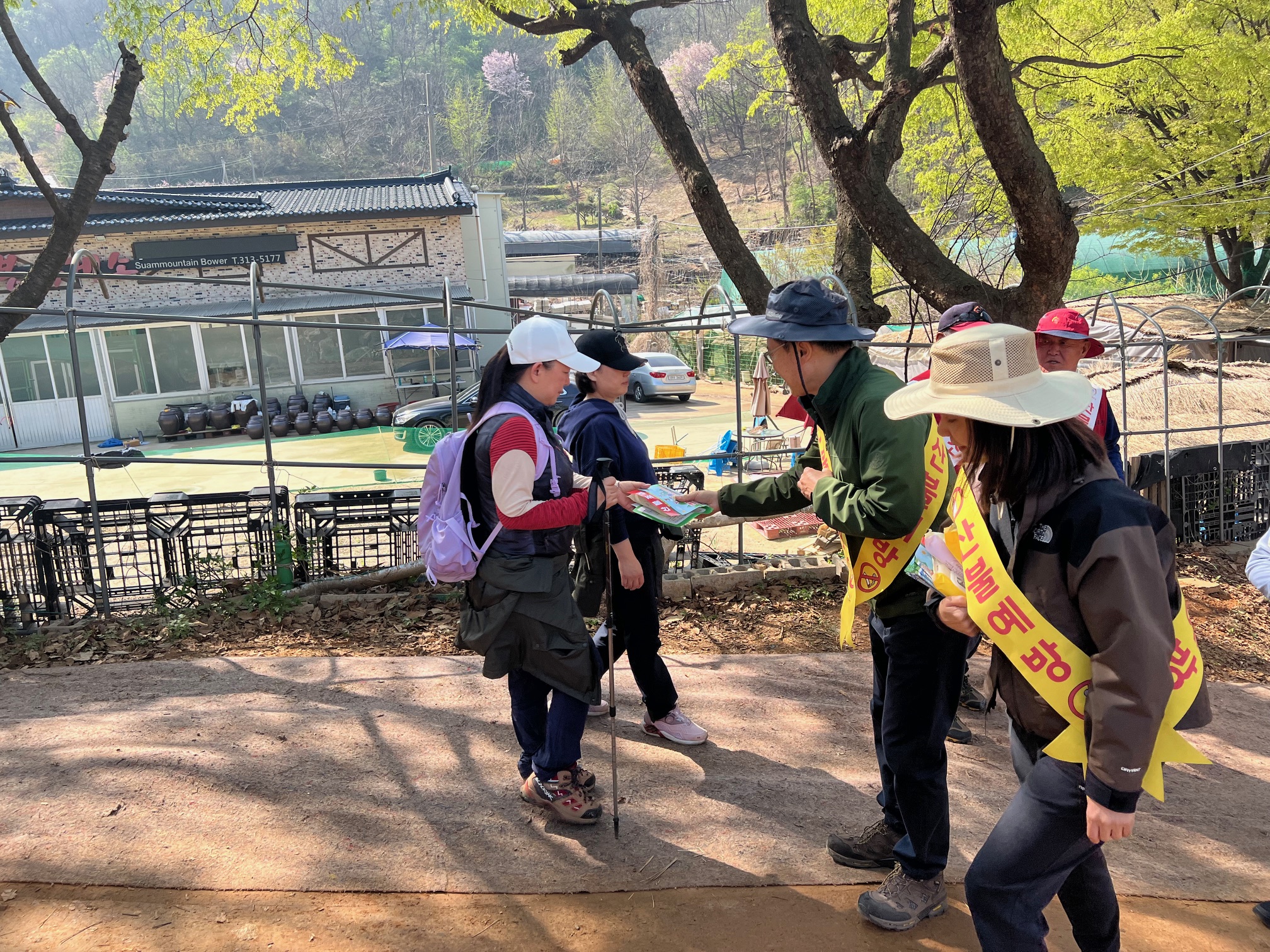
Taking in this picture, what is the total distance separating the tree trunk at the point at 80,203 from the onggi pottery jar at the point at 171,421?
1398 cm

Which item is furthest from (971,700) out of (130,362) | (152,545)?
(130,362)

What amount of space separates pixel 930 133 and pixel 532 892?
63.1ft

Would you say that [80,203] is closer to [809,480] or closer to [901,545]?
[809,480]

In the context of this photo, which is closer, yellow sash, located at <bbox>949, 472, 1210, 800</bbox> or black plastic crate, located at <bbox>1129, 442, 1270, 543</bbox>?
yellow sash, located at <bbox>949, 472, 1210, 800</bbox>

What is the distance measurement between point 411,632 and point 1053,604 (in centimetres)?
464

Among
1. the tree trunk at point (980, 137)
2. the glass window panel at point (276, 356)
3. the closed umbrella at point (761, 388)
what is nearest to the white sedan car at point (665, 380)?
the glass window panel at point (276, 356)

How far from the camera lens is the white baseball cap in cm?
301

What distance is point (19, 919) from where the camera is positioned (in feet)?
8.86

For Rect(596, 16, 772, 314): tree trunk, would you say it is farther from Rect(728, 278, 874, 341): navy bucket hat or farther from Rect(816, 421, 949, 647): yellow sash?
Rect(816, 421, 949, 647): yellow sash

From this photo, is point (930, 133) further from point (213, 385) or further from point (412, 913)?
point (412, 913)

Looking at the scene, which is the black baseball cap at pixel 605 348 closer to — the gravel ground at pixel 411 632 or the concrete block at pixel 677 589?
the gravel ground at pixel 411 632

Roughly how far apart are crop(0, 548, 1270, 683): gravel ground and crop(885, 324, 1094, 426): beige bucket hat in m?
3.73

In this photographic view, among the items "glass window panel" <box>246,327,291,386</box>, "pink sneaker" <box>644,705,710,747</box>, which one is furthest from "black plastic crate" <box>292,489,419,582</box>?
"glass window panel" <box>246,327,291,386</box>

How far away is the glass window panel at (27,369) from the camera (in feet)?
66.6
